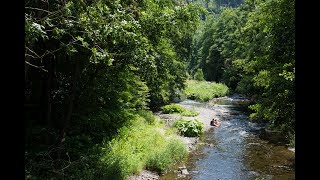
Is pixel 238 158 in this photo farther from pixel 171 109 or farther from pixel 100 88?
pixel 171 109

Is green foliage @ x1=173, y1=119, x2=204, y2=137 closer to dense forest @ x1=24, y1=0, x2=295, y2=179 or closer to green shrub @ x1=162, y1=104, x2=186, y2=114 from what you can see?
dense forest @ x1=24, y1=0, x2=295, y2=179

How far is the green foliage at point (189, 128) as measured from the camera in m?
21.8

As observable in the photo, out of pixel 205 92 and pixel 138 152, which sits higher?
pixel 205 92

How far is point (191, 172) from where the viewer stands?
573 inches

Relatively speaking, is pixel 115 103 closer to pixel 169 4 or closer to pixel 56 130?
pixel 56 130

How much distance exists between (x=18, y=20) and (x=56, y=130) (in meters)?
12.0

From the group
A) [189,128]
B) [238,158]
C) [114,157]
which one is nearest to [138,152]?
[114,157]

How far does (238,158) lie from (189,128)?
570 centimetres

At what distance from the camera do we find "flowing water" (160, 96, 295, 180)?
563 inches

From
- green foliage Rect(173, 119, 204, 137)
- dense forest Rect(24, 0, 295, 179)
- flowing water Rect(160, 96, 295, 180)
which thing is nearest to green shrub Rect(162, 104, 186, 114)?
flowing water Rect(160, 96, 295, 180)

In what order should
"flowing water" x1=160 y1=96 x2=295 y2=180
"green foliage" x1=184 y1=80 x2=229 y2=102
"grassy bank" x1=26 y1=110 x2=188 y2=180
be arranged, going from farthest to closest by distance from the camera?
"green foliage" x1=184 y1=80 x2=229 y2=102, "flowing water" x1=160 y1=96 x2=295 y2=180, "grassy bank" x1=26 y1=110 x2=188 y2=180

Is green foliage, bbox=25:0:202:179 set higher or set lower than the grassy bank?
higher

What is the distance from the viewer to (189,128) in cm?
2214

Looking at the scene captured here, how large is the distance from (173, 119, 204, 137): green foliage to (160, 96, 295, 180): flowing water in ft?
1.97
